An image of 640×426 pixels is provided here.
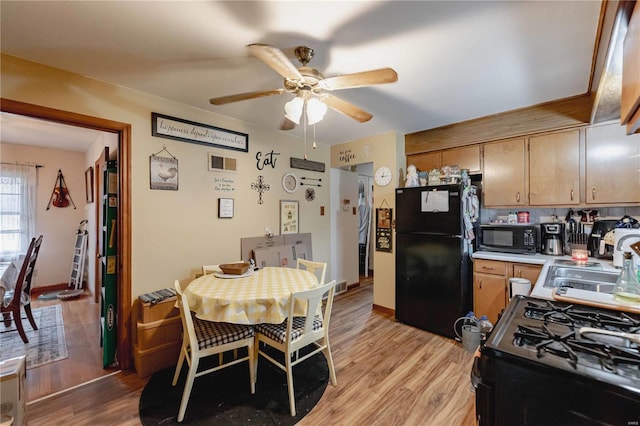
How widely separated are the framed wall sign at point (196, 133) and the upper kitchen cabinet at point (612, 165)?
3.44 m

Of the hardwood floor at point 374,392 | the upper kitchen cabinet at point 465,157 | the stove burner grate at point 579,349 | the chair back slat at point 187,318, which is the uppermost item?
the upper kitchen cabinet at point 465,157

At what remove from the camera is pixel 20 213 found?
4.17 meters

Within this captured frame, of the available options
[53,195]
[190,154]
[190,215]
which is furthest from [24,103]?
[53,195]

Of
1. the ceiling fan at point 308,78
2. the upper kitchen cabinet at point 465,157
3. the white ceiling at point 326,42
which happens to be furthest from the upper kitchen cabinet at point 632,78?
the upper kitchen cabinet at point 465,157

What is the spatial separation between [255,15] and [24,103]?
177cm

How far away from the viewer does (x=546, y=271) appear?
207 cm

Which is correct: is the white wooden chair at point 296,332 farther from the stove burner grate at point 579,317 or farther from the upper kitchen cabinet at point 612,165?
the upper kitchen cabinet at point 612,165

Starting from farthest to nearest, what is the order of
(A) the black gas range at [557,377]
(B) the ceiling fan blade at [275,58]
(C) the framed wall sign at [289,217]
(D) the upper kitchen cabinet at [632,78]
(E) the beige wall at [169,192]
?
(C) the framed wall sign at [289,217] → (E) the beige wall at [169,192] → (B) the ceiling fan blade at [275,58] → (D) the upper kitchen cabinet at [632,78] → (A) the black gas range at [557,377]

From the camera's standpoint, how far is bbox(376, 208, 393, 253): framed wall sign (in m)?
3.57

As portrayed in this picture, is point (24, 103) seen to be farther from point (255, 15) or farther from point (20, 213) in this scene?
point (20, 213)

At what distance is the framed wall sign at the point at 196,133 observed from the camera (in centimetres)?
247

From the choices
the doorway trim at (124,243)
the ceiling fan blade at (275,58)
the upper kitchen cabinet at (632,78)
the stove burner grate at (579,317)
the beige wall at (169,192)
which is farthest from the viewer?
the doorway trim at (124,243)

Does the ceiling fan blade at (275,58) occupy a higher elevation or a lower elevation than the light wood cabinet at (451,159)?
higher

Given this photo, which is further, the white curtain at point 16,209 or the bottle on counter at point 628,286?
the white curtain at point 16,209
